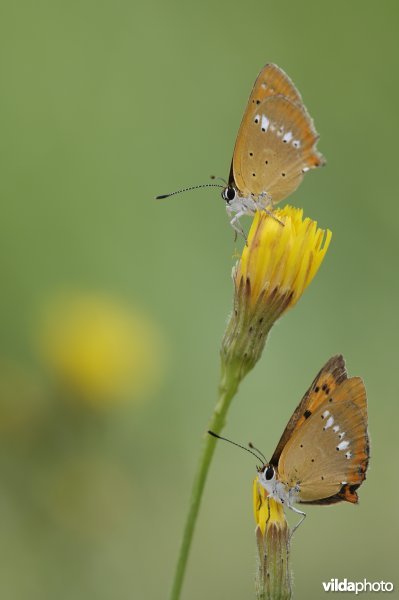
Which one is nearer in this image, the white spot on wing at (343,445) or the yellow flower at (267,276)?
the white spot on wing at (343,445)

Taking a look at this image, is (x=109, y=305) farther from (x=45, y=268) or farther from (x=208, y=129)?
(x=208, y=129)

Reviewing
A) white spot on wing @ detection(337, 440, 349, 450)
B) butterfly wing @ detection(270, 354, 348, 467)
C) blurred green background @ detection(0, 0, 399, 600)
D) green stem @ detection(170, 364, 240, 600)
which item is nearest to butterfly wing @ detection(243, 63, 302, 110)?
green stem @ detection(170, 364, 240, 600)

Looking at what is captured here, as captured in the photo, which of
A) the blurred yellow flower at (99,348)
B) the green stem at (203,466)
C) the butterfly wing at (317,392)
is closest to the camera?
the green stem at (203,466)

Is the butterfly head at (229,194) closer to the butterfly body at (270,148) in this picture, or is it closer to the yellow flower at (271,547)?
the butterfly body at (270,148)

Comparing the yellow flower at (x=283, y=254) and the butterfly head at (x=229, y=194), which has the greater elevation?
the butterfly head at (x=229, y=194)

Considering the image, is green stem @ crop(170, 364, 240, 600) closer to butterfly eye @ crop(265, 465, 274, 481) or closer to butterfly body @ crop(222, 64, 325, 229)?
butterfly eye @ crop(265, 465, 274, 481)

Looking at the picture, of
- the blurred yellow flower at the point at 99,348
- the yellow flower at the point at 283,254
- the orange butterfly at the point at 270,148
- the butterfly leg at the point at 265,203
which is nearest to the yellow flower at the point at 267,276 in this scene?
the yellow flower at the point at 283,254
